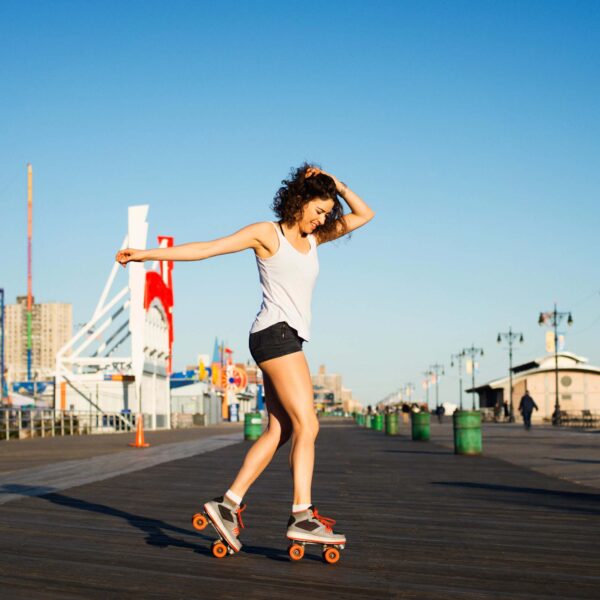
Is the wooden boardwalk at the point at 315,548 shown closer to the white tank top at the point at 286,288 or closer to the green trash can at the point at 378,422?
the white tank top at the point at 286,288

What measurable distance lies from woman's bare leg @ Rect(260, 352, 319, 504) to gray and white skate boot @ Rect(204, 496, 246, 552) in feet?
1.29

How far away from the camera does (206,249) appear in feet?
14.8

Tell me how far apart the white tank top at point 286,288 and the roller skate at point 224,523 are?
891 millimetres

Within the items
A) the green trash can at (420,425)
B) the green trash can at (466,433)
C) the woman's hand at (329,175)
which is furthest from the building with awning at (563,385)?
the woman's hand at (329,175)

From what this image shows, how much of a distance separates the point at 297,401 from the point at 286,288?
0.56 m

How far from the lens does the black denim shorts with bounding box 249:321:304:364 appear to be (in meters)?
4.52

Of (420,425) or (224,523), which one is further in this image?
(420,425)

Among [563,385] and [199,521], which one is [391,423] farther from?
[563,385]

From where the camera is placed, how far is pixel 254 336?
15.1ft

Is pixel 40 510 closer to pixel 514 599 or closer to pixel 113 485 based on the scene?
pixel 113 485

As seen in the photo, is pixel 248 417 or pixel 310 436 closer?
pixel 310 436

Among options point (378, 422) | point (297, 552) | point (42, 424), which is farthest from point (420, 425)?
point (297, 552)

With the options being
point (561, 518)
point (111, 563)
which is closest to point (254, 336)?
point (111, 563)

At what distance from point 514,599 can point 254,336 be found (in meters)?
1.77
